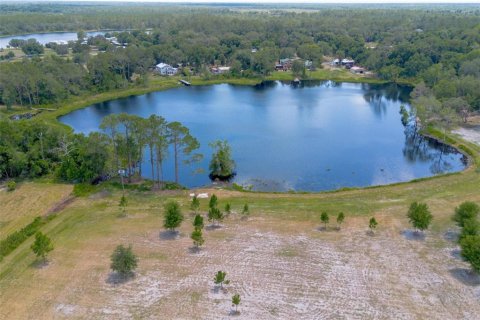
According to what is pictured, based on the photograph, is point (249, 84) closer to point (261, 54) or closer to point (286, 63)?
point (261, 54)

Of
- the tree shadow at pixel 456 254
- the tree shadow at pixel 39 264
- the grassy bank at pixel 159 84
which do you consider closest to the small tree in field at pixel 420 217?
the tree shadow at pixel 456 254

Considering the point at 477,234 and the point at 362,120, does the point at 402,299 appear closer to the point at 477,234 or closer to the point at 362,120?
the point at 477,234

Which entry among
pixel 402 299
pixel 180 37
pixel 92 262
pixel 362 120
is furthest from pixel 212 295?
pixel 180 37

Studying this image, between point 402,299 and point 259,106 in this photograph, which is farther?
point 259,106

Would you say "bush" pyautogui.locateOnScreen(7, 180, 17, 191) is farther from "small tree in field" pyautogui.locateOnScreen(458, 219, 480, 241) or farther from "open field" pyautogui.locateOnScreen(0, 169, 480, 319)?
"small tree in field" pyautogui.locateOnScreen(458, 219, 480, 241)

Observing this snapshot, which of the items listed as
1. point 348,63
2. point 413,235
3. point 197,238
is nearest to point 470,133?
point 413,235
